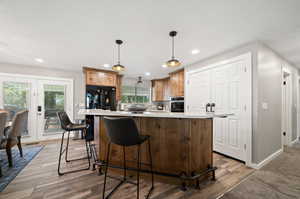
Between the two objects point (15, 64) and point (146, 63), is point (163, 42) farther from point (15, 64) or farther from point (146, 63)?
point (15, 64)

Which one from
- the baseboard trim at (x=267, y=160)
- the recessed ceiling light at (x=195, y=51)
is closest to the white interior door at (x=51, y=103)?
the recessed ceiling light at (x=195, y=51)

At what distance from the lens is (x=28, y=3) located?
150cm

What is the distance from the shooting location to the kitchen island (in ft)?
5.75

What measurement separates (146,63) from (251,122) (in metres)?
2.86

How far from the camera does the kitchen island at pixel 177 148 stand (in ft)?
5.75

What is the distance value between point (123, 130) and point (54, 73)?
429cm

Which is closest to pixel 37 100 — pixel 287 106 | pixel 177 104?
pixel 177 104

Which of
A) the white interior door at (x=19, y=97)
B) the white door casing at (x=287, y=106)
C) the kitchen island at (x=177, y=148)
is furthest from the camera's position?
the white interior door at (x=19, y=97)

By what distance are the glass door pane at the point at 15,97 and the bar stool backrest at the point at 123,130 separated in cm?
421

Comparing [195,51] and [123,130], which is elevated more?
[195,51]

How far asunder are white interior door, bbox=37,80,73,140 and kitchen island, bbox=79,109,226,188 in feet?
11.7

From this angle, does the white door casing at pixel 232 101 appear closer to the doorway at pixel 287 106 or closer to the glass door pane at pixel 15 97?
the doorway at pixel 287 106

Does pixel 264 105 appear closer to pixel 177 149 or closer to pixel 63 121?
pixel 177 149

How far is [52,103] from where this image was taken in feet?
14.0
